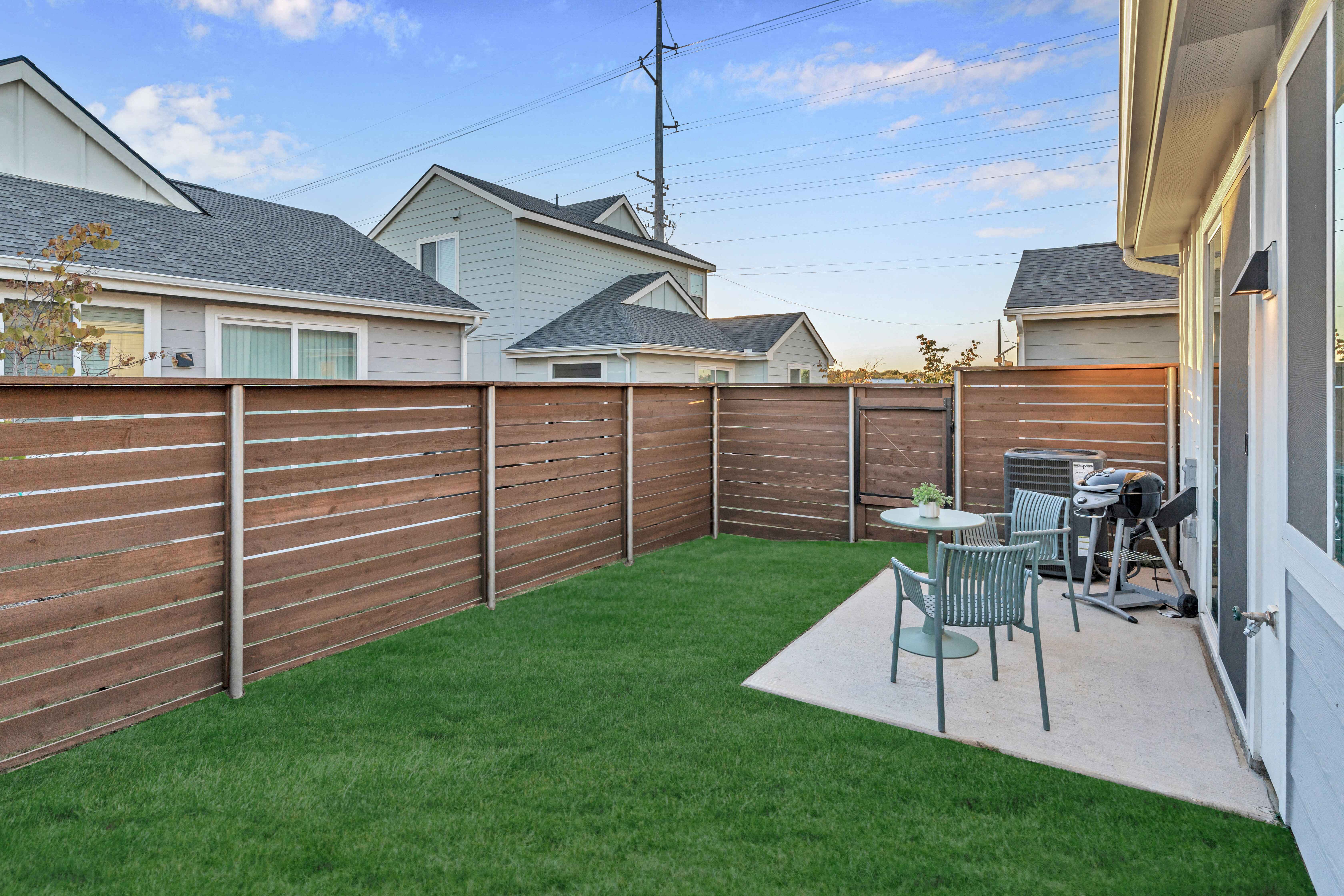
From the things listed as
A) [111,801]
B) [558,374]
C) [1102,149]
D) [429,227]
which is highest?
[1102,149]

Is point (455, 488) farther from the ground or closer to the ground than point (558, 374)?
closer to the ground

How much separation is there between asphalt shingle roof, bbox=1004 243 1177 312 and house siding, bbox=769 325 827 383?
6530 mm

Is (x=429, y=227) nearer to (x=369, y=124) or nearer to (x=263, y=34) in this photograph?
(x=263, y=34)

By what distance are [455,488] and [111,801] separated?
2765 millimetres

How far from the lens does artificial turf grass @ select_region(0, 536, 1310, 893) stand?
238 centimetres

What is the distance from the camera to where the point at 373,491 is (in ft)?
15.4

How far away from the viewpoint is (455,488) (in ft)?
17.4

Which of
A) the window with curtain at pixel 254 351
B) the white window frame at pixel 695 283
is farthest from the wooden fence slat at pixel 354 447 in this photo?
the white window frame at pixel 695 283

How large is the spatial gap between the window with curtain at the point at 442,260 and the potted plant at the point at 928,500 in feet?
41.3

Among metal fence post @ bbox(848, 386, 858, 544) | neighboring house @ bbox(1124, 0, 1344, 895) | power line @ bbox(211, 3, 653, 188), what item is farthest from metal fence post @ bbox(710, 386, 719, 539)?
power line @ bbox(211, 3, 653, 188)

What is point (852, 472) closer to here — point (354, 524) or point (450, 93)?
point (354, 524)

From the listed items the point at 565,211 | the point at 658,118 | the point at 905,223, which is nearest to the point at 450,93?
the point at 658,118

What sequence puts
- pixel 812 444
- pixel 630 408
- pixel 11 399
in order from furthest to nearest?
pixel 812 444, pixel 630 408, pixel 11 399

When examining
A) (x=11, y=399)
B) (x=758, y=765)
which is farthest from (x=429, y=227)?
(x=758, y=765)
